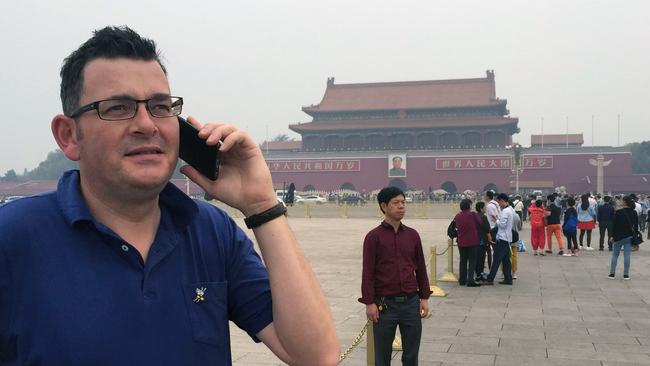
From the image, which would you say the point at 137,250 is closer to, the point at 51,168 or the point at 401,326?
the point at 401,326

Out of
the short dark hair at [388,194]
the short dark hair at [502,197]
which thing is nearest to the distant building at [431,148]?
the short dark hair at [502,197]

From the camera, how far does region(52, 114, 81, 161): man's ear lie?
1157mm

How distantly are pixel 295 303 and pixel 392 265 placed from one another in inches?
97.1

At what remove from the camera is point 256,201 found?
1.24m

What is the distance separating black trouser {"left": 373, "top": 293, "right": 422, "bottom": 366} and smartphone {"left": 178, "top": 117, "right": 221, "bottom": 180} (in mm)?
2503

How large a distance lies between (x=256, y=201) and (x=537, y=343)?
448cm

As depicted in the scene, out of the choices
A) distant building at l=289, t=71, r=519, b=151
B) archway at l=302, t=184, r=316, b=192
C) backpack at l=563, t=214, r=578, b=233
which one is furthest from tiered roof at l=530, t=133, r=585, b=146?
backpack at l=563, t=214, r=578, b=233

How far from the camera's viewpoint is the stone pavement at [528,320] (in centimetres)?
469

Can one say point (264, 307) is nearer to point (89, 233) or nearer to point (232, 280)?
point (232, 280)

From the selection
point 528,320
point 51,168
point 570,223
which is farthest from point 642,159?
point 51,168

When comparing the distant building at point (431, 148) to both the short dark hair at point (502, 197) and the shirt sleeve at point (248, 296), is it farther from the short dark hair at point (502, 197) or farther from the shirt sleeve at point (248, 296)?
the shirt sleeve at point (248, 296)

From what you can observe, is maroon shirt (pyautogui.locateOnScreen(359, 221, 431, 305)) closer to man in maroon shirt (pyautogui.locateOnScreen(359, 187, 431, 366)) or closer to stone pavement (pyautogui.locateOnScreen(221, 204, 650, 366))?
→ man in maroon shirt (pyautogui.locateOnScreen(359, 187, 431, 366))

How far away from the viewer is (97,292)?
1.03m

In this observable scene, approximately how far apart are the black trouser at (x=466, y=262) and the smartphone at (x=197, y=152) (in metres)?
7.12
